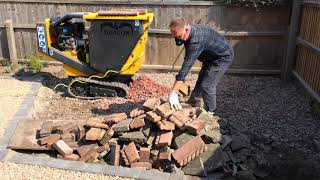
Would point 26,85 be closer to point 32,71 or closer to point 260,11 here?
point 32,71

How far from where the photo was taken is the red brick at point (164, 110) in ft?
16.0

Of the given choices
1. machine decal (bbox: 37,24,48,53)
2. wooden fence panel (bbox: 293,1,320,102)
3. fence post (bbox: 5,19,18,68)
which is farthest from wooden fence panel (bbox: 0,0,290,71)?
machine decal (bbox: 37,24,48,53)

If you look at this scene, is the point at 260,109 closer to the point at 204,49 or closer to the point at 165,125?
the point at 204,49

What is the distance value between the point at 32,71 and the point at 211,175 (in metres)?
6.05

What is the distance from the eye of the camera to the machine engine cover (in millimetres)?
6906

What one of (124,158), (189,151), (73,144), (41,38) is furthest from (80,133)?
(41,38)

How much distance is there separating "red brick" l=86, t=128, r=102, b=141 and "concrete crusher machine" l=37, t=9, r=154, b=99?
2269 mm

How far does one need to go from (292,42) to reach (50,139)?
5.49 metres

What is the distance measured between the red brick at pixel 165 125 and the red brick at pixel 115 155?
616 mm

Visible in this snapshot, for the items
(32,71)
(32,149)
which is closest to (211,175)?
(32,149)

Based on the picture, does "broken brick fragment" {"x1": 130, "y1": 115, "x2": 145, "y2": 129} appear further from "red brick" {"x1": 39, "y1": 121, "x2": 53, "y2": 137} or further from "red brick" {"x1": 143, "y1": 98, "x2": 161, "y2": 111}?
"red brick" {"x1": 39, "y1": 121, "x2": 53, "y2": 137}

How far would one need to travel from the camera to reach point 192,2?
27.5 ft

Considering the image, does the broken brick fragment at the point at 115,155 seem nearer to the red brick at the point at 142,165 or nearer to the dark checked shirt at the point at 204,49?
the red brick at the point at 142,165

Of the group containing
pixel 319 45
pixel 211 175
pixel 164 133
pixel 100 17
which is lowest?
pixel 211 175
